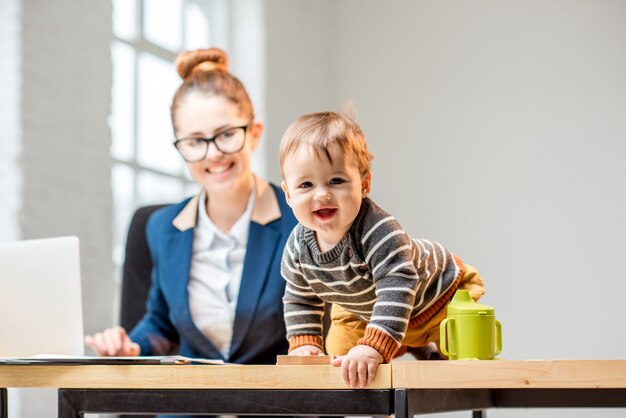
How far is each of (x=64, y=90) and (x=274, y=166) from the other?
1.77 metres

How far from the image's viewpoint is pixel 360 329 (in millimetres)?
1556

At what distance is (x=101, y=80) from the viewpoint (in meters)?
3.74

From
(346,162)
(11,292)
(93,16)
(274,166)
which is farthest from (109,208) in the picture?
(346,162)

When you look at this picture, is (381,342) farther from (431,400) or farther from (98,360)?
(98,360)

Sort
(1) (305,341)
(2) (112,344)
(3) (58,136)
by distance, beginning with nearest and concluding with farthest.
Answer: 1. (1) (305,341)
2. (2) (112,344)
3. (3) (58,136)

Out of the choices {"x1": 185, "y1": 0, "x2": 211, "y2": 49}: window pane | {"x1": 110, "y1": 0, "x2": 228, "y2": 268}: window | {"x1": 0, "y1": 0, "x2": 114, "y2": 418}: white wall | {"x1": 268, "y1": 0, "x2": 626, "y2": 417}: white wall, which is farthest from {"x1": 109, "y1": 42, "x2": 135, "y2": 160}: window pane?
{"x1": 268, "y1": 0, "x2": 626, "y2": 417}: white wall

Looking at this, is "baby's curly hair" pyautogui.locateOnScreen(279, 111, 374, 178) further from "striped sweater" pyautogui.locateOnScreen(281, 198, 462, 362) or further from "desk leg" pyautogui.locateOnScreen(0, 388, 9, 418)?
"desk leg" pyautogui.locateOnScreen(0, 388, 9, 418)

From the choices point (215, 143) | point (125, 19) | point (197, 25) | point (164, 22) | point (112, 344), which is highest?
point (197, 25)

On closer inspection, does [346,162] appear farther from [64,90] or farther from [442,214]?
[442,214]

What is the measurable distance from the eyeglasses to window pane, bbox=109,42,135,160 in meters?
2.01

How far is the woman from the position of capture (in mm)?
2098

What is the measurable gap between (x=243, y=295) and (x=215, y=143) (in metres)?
0.37

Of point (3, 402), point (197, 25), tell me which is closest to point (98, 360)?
point (3, 402)

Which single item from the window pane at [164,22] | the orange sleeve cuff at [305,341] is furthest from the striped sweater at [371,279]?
the window pane at [164,22]
